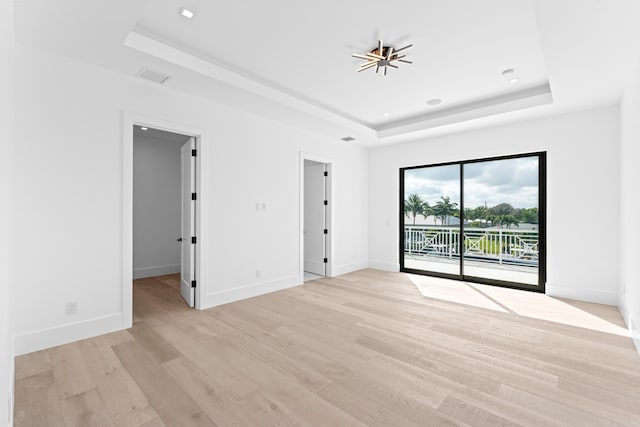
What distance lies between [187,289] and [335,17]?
3.73 meters

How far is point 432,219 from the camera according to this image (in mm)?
6414

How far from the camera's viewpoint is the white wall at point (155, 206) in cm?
585

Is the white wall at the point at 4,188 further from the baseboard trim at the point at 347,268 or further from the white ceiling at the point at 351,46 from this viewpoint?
the baseboard trim at the point at 347,268

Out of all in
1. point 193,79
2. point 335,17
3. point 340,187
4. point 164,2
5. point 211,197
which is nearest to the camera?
point 164,2

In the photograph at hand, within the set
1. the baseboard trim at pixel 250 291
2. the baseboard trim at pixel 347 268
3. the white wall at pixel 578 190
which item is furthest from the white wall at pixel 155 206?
the white wall at pixel 578 190

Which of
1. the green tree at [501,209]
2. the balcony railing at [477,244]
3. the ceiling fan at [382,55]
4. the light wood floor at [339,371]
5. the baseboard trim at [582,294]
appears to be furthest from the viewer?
the balcony railing at [477,244]

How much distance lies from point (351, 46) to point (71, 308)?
380cm

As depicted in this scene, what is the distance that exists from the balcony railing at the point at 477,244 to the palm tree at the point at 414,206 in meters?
0.36

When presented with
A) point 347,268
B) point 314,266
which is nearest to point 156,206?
point 314,266

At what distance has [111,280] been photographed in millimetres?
3176

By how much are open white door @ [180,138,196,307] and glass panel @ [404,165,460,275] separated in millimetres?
4270

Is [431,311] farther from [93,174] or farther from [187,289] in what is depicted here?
[93,174]

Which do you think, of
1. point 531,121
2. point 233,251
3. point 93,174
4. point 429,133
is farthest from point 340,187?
point 93,174

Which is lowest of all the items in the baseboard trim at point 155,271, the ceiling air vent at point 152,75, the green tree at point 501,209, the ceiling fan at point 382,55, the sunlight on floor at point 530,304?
the sunlight on floor at point 530,304
